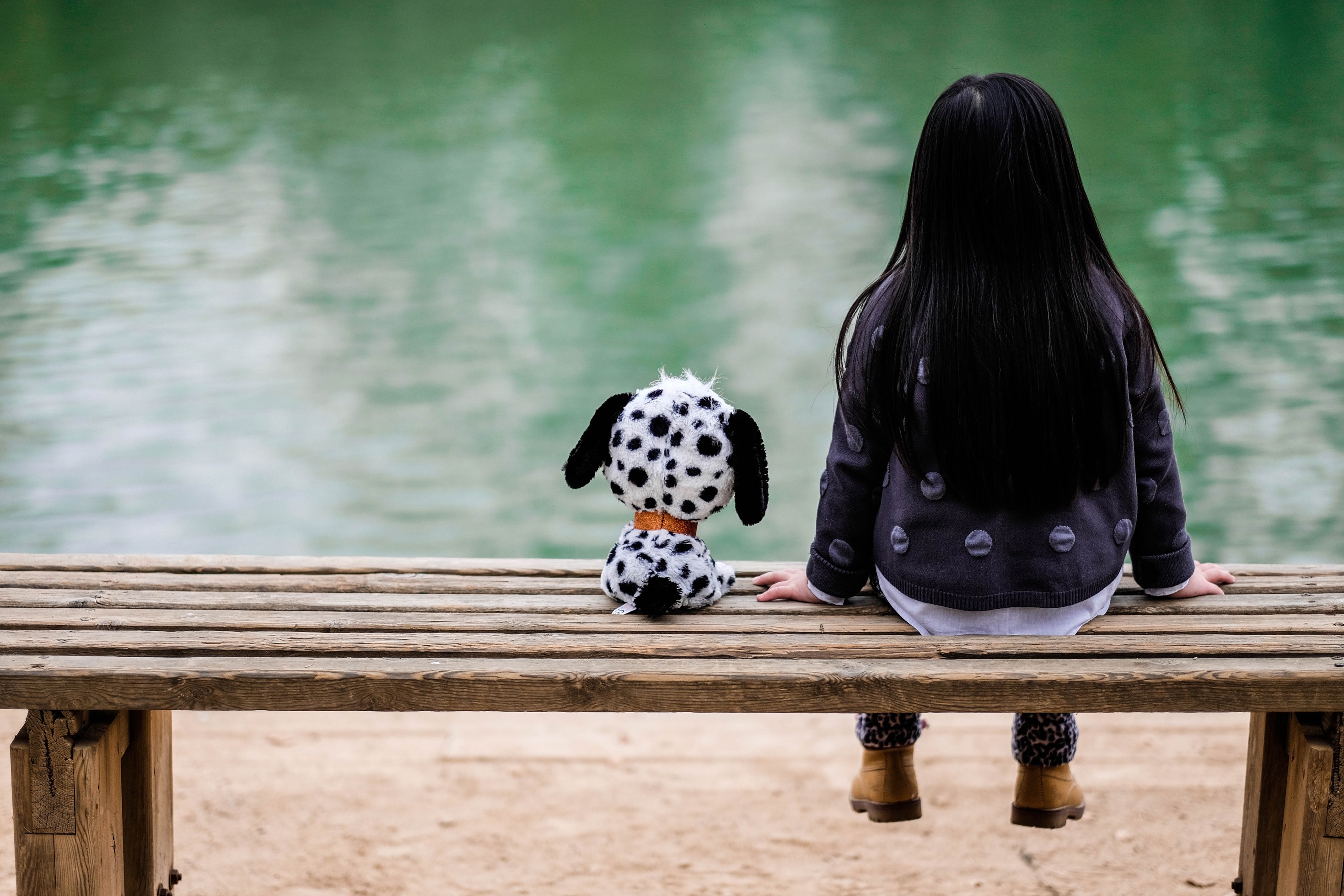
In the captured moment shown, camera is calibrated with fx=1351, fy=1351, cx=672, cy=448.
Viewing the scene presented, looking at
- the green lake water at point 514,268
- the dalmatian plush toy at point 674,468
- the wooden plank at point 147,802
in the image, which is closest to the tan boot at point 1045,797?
the dalmatian plush toy at point 674,468

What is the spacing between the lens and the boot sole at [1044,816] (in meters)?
2.21

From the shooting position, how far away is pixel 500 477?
509 cm

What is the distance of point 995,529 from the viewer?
1938 mm

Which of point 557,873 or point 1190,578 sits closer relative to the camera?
point 1190,578

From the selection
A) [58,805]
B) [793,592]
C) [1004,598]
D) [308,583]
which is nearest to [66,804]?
[58,805]

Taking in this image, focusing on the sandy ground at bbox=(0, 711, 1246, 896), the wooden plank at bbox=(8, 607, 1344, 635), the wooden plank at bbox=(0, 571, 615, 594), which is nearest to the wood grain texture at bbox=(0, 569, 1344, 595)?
the wooden plank at bbox=(0, 571, 615, 594)

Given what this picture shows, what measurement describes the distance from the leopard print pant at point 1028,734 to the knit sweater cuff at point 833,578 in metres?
0.24

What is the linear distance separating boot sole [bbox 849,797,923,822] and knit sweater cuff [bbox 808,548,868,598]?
39cm

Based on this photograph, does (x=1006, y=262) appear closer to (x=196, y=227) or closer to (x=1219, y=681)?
(x=1219, y=681)

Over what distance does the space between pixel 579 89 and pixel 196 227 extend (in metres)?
7.15

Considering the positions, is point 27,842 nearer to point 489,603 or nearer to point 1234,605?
point 489,603

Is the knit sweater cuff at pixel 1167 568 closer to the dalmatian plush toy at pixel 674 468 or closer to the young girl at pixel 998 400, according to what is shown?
the young girl at pixel 998 400

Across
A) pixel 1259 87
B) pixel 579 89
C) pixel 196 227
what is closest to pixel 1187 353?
pixel 196 227

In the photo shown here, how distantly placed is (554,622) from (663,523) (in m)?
0.27
